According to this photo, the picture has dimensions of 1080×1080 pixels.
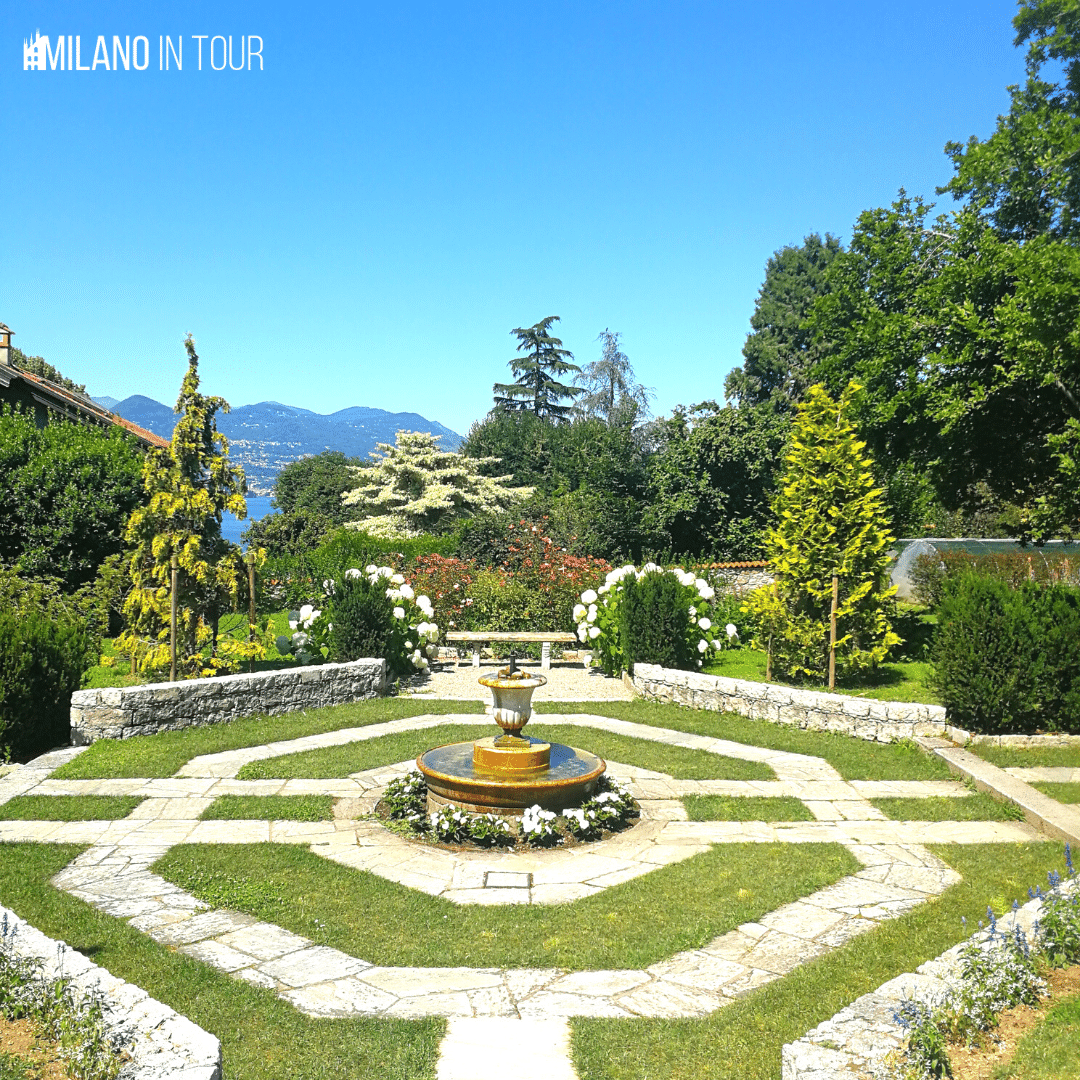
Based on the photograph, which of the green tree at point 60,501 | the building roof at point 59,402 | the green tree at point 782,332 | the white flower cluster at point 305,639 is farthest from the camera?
the green tree at point 782,332

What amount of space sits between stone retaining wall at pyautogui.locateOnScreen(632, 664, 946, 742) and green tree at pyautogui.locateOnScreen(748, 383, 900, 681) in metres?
1.39

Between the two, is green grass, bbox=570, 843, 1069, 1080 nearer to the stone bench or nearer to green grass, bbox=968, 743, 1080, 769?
green grass, bbox=968, 743, 1080, 769

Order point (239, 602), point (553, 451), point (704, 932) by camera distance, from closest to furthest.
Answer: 1. point (704, 932)
2. point (239, 602)
3. point (553, 451)

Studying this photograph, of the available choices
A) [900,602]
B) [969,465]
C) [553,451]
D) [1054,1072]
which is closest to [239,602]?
[1054,1072]

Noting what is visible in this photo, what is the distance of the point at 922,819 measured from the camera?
23.6ft

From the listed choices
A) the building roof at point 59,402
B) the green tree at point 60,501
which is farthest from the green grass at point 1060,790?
the building roof at point 59,402

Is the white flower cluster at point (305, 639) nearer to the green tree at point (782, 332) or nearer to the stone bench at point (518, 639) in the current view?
the stone bench at point (518, 639)

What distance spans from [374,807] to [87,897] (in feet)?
7.92

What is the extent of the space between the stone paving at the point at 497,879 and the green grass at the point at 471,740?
0.71ft

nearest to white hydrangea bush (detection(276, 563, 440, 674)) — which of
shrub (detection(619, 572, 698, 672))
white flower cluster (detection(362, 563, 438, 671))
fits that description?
white flower cluster (detection(362, 563, 438, 671))

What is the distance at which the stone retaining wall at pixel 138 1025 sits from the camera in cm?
284

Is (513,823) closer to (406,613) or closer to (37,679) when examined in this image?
(37,679)

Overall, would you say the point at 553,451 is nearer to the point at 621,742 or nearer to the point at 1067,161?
the point at 1067,161

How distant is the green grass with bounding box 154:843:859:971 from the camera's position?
4.77 meters
